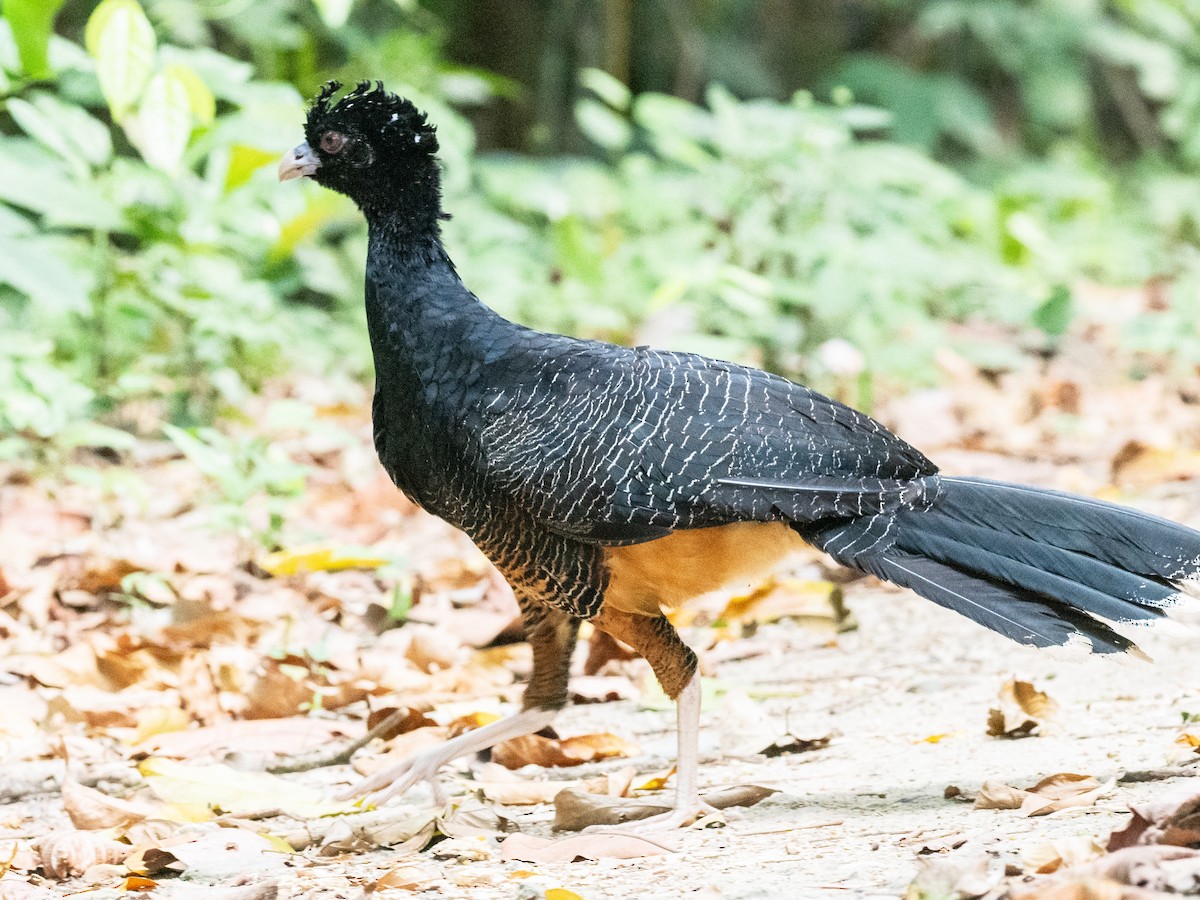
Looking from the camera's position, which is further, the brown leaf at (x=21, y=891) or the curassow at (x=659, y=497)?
the curassow at (x=659, y=497)

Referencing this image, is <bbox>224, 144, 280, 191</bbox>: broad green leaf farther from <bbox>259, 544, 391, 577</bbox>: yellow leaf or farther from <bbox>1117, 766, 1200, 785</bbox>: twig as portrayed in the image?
<bbox>1117, 766, 1200, 785</bbox>: twig

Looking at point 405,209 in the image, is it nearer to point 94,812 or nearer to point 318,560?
point 318,560

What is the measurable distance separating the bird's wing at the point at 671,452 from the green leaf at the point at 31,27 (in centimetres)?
152

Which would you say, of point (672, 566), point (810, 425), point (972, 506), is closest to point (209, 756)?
point (672, 566)

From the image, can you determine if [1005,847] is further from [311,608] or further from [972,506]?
[311,608]

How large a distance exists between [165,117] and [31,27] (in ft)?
1.48

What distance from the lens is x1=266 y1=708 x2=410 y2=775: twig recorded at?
3.99 m

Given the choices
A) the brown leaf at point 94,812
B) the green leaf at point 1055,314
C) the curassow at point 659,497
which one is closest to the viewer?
the brown leaf at point 94,812

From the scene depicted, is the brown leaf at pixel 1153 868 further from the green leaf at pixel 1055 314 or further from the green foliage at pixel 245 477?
the green leaf at pixel 1055 314

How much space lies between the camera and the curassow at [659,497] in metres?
3.42

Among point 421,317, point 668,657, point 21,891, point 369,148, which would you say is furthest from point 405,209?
point 21,891

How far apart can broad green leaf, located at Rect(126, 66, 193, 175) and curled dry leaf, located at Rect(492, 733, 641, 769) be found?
1880mm

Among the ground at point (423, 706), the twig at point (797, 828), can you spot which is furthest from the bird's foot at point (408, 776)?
the twig at point (797, 828)

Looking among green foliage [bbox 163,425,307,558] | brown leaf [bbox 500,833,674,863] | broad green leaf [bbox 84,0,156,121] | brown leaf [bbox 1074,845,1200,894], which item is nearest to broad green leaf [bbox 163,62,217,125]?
broad green leaf [bbox 84,0,156,121]
